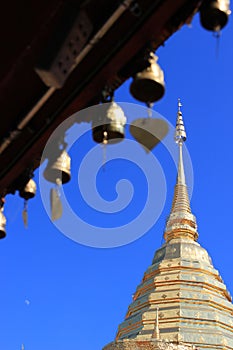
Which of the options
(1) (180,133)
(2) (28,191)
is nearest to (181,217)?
(1) (180,133)

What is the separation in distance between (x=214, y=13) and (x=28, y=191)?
101 inches

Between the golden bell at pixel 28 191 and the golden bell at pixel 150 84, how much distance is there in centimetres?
163

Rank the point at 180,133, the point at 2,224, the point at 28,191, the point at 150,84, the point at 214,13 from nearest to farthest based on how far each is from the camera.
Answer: the point at 214,13, the point at 150,84, the point at 28,191, the point at 2,224, the point at 180,133

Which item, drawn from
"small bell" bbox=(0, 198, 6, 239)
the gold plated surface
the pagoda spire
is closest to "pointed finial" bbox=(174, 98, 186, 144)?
the pagoda spire

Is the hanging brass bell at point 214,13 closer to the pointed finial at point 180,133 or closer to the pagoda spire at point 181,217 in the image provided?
the pagoda spire at point 181,217

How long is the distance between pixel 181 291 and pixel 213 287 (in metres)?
2.32

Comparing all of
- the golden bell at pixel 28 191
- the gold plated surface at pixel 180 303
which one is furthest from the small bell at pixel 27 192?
the gold plated surface at pixel 180 303

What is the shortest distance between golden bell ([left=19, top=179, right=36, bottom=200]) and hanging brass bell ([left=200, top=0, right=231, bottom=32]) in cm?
238

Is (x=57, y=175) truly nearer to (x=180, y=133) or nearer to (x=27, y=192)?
(x=27, y=192)

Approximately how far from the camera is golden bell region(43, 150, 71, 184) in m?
4.99

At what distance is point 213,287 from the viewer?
3134 cm

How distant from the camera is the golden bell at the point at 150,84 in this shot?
13.7 ft

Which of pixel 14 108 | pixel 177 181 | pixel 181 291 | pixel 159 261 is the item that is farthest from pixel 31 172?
pixel 177 181

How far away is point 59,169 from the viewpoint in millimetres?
5031
